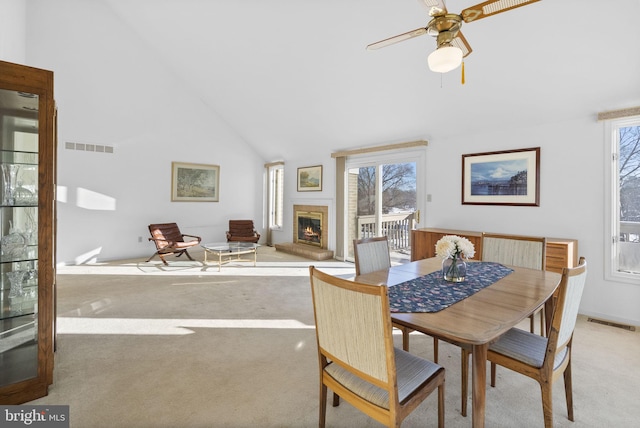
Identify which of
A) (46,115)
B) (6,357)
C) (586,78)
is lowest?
(6,357)

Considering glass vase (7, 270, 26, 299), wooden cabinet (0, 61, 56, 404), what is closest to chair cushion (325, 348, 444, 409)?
wooden cabinet (0, 61, 56, 404)

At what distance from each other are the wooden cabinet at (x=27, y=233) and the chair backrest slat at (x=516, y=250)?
334 cm

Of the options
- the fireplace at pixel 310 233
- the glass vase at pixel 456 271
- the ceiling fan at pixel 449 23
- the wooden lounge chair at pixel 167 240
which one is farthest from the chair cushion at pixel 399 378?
the wooden lounge chair at pixel 167 240

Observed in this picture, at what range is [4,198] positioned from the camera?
1965 mm

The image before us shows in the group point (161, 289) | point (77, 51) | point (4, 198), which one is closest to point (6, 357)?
point (4, 198)

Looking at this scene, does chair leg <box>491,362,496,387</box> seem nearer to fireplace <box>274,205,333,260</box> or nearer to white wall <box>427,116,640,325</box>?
white wall <box>427,116,640,325</box>

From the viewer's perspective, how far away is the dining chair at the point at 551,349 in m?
1.42

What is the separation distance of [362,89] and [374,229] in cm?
243

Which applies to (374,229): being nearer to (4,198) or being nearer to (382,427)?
(382,427)

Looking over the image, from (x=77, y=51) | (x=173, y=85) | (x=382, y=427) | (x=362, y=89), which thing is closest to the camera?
(x=382, y=427)

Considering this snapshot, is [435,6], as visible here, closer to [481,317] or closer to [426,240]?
[481,317]

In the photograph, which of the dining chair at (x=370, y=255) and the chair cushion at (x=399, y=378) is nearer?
the chair cushion at (x=399, y=378)

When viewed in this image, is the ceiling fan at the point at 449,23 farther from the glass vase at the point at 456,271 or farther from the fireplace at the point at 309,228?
the fireplace at the point at 309,228

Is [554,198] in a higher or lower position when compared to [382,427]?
higher
